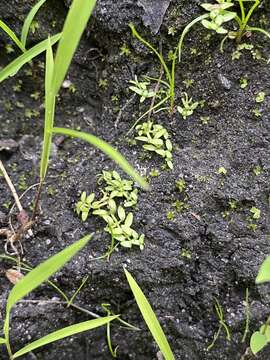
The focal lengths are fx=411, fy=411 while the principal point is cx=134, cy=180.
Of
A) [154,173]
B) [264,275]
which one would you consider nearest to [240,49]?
[154,173]

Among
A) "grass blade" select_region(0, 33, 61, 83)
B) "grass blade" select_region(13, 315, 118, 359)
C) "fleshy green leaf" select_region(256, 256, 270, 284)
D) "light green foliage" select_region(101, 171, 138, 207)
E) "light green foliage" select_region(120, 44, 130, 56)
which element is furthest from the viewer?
"light green foliage" select_region(120, 44, 130, 56)

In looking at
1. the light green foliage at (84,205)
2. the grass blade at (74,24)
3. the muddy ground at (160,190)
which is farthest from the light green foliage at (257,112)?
the grass blade at (74,24)

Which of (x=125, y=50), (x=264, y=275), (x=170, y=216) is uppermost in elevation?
(x=125, y=50)

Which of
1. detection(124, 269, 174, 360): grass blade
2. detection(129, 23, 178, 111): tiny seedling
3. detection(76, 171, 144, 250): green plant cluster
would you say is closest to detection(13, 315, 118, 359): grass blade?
detection(124, 269, 174, 360): grass blade

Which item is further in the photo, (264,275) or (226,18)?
(226,18)

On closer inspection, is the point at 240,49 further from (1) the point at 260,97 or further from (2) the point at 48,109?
(2) the point at 48,109

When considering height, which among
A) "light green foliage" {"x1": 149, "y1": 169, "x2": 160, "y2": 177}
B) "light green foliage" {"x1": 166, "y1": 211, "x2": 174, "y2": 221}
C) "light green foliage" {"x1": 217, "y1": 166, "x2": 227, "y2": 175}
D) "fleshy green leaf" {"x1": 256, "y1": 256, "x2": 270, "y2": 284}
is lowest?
"light green foliage" {"x1": 166, "y1": 211, "x2": 174, "y2": 221}

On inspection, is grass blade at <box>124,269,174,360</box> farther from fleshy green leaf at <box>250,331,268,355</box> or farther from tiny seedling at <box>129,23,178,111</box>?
tiny seedling at <box>129,23,178,111</box>

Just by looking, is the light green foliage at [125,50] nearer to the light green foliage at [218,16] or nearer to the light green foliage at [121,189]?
the light green foliage at [218,16]
